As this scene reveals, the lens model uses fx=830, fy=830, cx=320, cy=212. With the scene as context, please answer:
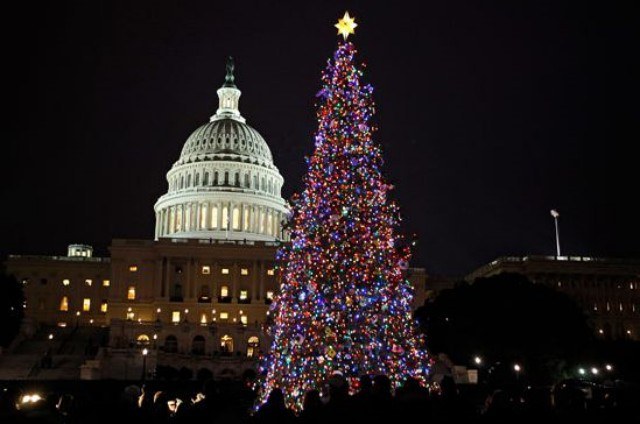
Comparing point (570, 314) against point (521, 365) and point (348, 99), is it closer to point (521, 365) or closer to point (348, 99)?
point (521, 365)

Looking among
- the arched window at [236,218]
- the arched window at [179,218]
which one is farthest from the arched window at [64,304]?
the arched window at [236,218]

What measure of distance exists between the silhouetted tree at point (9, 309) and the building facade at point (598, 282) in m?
71.8

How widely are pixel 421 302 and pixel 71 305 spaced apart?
5354cm

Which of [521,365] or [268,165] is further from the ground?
[268,165]

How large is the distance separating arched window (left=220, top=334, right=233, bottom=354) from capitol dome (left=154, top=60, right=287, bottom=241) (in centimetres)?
3530

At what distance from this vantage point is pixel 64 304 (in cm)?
12825

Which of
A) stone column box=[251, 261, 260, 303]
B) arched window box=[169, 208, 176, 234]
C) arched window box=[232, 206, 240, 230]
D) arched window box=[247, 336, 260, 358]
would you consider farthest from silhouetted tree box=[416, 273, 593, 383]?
arched window box=[169, 208, 176, 234]

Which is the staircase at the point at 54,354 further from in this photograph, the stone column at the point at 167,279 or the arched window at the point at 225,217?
A: the arched window at the point at 225,217

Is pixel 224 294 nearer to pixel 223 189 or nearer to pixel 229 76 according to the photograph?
pixel 223 189

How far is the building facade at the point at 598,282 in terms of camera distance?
127m

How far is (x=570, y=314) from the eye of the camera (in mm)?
75688

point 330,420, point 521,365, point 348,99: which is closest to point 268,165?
point 521,365

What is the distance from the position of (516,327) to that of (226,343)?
1469 inches

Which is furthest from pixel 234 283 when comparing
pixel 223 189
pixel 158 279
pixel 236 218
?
pixel 223 189
